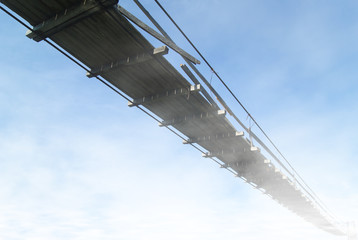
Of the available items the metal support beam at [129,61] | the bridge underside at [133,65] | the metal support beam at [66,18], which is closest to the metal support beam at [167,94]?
the bridge underside at [133,65]

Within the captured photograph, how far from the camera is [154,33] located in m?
8.58

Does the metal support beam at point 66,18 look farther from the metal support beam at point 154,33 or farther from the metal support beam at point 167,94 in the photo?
the metal support beam at point 167,94

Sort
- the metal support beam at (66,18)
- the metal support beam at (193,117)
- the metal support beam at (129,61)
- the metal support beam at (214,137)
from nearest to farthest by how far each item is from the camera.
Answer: the metal support beam at (66,18) < the metal support beam at (129,61) < the metal support beam at (193,117) < the metal support beam at (214,137)

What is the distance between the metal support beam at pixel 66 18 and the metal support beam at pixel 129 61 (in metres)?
2.17

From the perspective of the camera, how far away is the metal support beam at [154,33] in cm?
782

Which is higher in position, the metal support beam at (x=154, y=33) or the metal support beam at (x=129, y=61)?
the metal support beam at (x=154, y=33)

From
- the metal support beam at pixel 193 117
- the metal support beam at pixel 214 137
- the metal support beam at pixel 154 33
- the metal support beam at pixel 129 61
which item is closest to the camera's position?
the metal support beam at pixel 154 33

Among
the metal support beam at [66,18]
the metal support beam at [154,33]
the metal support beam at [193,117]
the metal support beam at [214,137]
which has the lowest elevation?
the metal support beam at [214,137]

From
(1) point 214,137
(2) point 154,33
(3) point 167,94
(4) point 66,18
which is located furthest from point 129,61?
(1) point 214,137

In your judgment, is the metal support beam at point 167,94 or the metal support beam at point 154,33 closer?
the metal support beam at point 154,33

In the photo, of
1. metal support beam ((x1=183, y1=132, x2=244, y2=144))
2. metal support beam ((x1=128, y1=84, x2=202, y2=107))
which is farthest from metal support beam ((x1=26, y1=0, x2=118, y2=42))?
metal support beam ((x1=183, y1=132, x2=244, y2=144))

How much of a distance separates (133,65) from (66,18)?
2.81 metres

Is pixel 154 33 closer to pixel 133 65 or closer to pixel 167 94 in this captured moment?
pixel 133 65

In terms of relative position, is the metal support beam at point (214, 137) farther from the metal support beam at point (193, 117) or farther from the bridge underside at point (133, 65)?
the metal support beam at point (193, 117)
